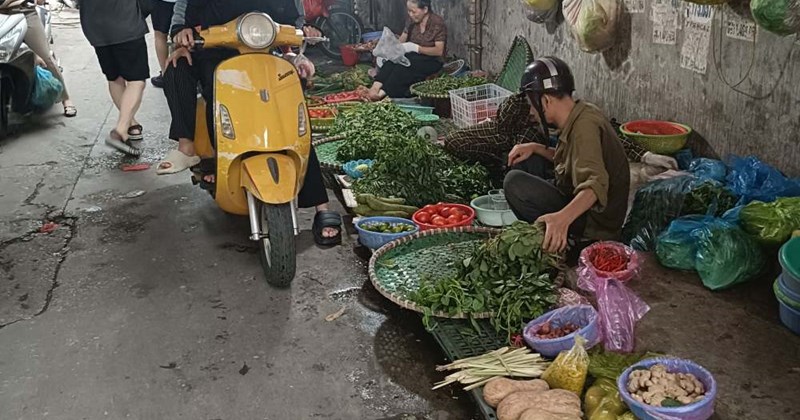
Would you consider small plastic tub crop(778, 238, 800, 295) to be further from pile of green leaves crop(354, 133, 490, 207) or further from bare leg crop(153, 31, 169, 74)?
bare leg crop(153, 31, 169, 74)

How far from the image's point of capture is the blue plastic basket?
120 inches

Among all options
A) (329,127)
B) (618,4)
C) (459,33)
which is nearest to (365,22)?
(459,33)

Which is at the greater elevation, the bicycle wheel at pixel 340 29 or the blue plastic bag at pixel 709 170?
the blue plastic bag at pixel 709 170

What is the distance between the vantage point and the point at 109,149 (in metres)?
7.20

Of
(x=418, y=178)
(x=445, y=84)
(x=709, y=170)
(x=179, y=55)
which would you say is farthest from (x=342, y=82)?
(x=709, y=170)

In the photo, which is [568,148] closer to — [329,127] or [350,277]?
[350,277]

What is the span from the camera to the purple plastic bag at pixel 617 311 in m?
3.15

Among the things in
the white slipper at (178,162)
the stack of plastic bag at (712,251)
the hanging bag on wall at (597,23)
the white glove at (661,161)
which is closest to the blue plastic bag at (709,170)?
the white glove at (661,161)

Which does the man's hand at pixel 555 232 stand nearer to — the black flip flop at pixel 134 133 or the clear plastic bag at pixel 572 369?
the clear plastic bag at pixel 572 369

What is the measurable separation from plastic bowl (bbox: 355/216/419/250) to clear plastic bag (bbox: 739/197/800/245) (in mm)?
1851

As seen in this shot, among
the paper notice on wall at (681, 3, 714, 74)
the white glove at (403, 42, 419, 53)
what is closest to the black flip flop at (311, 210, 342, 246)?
the paper notice on wall at (681, 3, 714, 74)

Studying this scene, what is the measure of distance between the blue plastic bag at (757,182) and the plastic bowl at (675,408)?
→ 1441 mm

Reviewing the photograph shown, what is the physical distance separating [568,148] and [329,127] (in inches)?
146

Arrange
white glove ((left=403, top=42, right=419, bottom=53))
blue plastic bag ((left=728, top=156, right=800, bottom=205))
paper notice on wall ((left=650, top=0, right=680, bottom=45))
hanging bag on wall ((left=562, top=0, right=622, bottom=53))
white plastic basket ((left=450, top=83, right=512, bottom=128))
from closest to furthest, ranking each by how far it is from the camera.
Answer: blue plastic bag ((left=728, top=156, right=800, bottom=205)), paper notice on wall ((left=650, top=0, right=680, bottom=45)), hanging bag on wall ((left=562, top=0, right=622, bottom=53)), white plastic basket ((left=450, top=83, right=512, bottom=128)), white glove ((left=403, top=42, right=419, bottom=53))
